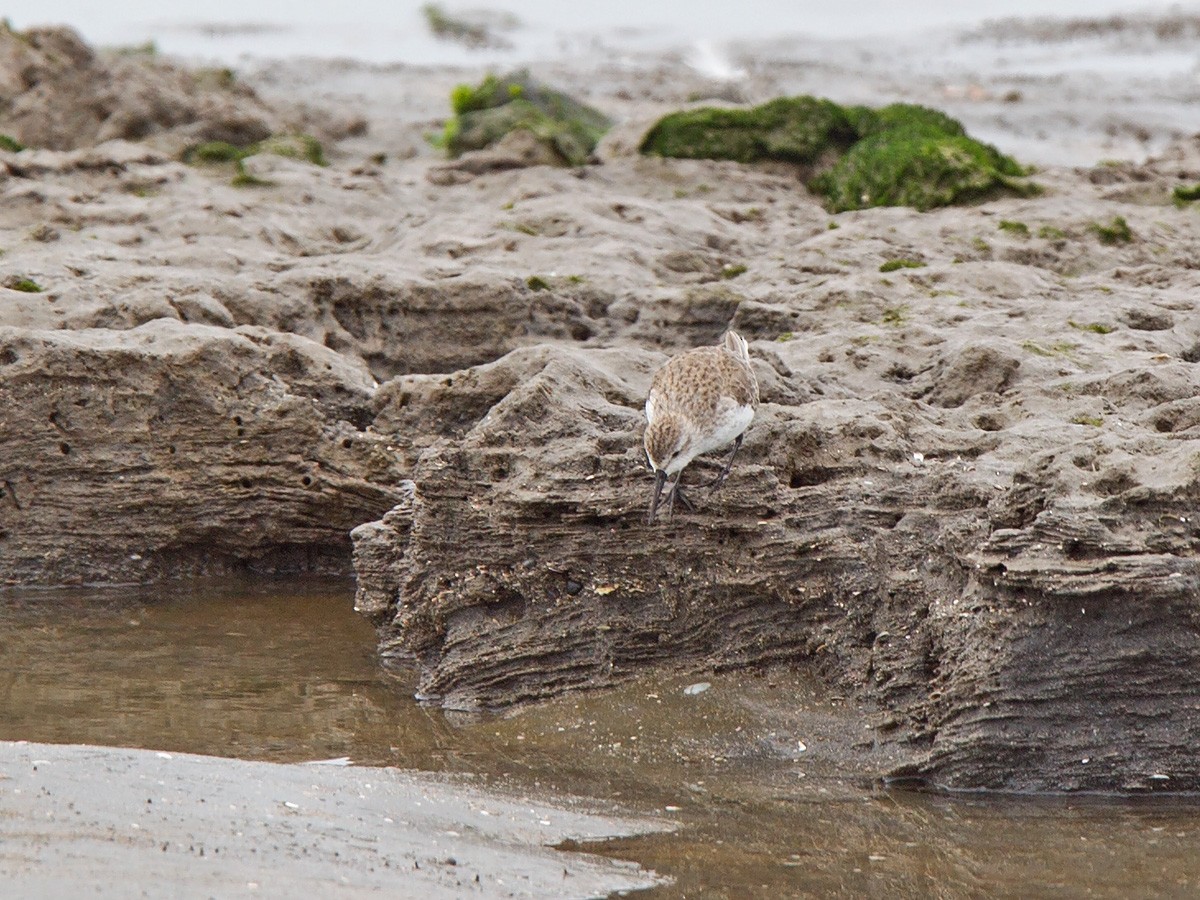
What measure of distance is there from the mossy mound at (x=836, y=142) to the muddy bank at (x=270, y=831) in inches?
341

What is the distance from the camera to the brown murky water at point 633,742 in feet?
18.4

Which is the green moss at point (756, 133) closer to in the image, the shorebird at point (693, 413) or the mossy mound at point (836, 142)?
the mossy mound at point (836, 142)

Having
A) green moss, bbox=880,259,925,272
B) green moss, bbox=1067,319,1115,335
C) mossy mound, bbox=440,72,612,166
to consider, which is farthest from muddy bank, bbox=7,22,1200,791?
mossy mound, bbox=440,72,612,166

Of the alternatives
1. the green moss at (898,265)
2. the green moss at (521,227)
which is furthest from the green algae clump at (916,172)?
the green moss at (521,227)

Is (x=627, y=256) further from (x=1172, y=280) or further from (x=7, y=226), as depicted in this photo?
(x=7, y=226)

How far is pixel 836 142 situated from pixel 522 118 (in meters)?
3.15

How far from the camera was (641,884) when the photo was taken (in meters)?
5.34

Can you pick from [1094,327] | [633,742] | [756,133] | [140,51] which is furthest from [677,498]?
[140,51]

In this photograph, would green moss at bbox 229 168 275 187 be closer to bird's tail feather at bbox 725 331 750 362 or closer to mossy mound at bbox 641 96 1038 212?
mossy mound at bbox 641 96 1038 212

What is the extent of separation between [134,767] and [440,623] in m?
2.14

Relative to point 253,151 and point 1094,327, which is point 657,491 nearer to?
point 1094,327

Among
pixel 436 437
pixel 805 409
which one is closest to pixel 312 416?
pixel 436 437

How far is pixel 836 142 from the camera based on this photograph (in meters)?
15.2

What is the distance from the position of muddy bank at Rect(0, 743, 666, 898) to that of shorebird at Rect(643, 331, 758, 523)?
1573 millimetres
